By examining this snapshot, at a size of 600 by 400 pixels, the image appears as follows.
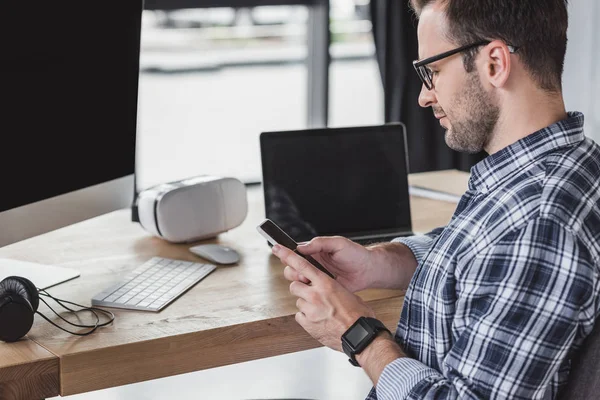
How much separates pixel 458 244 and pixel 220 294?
0.55m

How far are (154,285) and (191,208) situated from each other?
0.32 m

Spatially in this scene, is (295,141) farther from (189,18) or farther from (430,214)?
(189,18)

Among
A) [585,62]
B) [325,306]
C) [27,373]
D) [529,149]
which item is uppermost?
[585,62]

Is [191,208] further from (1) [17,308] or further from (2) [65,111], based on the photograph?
(1) [17,308]

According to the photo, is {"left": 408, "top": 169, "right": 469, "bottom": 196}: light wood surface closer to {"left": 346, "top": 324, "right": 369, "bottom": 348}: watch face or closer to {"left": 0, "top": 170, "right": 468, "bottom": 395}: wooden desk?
{"left": 0, "top": 170, "right": 468, "bottom": 395}: wooden desk

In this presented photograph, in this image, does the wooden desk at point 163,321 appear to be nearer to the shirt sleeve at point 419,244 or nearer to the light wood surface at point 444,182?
the shirt sleeve at point 419,244

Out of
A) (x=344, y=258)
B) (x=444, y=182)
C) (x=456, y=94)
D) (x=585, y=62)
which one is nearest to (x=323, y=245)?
(x=344, y=258)

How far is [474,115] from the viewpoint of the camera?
1.24 m

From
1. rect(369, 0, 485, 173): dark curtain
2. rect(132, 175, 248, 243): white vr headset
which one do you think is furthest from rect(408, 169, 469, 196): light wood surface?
rect(369, 0, 485, 173): dark curtain

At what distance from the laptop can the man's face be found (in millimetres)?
623

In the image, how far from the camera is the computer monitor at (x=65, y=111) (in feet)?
5.02

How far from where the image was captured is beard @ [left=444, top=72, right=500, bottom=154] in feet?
4.02

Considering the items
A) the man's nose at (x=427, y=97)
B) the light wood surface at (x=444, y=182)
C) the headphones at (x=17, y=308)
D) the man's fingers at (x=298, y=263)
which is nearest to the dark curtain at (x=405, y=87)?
the light wood surface at (x=444, y=182)

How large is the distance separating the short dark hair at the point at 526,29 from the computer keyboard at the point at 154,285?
690 millimetres
